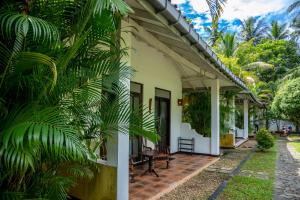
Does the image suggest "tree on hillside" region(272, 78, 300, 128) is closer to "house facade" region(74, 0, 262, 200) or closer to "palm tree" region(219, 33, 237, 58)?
"palm tree" region(219, 33, 237, 58)

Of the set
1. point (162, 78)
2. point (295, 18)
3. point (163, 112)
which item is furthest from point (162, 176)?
point (295, 18)

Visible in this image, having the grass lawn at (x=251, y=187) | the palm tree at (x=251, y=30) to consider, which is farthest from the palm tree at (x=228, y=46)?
the palm tree at (x=251, y=30)

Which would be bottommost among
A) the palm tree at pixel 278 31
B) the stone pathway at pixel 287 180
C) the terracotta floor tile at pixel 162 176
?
the stone pathway at pixel 287 180

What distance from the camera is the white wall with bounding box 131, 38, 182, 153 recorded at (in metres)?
8.39

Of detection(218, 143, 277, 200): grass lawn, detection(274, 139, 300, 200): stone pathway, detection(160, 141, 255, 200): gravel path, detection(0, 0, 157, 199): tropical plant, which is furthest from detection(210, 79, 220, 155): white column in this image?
detection(0, 0, 157, 199): tropical plant

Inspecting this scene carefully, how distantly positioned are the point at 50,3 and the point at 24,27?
1.83ft

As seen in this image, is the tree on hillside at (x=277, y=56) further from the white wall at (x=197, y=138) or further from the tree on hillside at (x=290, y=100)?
the white wall at (x=197, y=138)

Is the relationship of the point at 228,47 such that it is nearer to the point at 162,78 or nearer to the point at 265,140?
the point at 265,140

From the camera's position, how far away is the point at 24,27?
1837mm

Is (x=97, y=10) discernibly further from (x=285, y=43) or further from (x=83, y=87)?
(x=285, y=43)

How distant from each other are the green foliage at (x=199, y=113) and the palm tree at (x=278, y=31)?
95.7ft

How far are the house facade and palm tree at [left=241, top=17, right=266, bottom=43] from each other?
27298 millimetres

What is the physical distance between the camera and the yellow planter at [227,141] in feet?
46.0

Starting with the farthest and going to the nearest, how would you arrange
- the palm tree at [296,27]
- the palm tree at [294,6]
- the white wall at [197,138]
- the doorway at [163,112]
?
1. the palm tree at [296,27]
2. the palm tree at [294,6]
3. the white wall at [197,138]
4. the doorway at [163,112]
